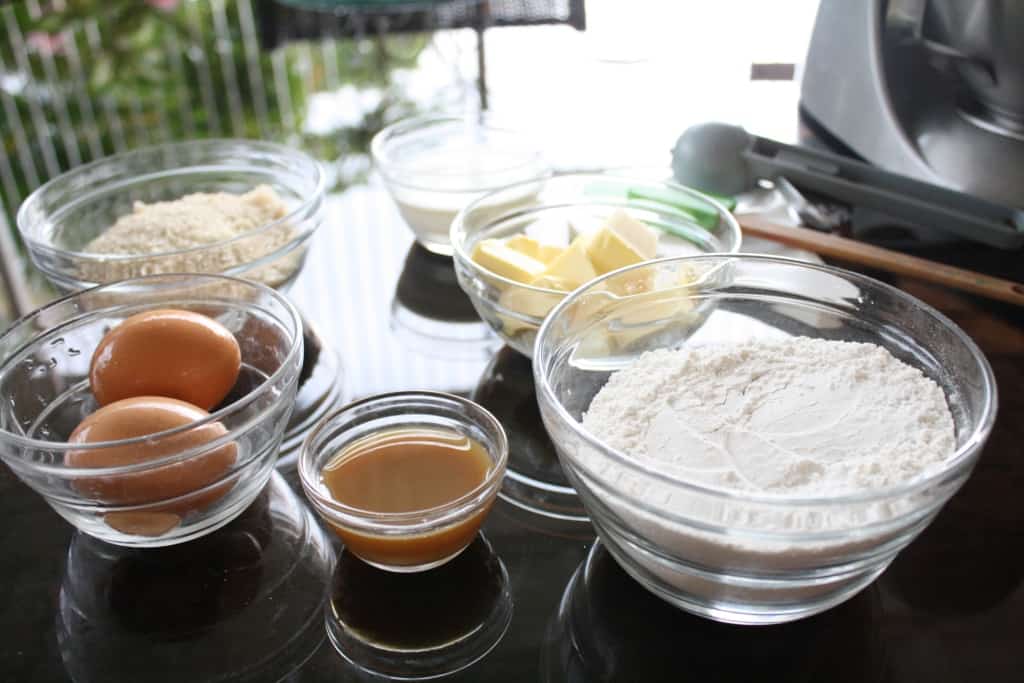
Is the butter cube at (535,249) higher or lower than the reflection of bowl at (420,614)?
higher

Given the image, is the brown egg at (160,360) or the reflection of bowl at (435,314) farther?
the reflection of bowl at (435,314)

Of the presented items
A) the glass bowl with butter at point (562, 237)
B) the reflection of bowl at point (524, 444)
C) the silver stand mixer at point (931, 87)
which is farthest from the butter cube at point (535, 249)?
the silver stand mixer at point (931, 87)

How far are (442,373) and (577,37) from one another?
1.92m

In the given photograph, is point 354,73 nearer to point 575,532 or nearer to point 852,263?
point 852,263

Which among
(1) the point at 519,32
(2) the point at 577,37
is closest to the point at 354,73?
(1) the point at 519,32

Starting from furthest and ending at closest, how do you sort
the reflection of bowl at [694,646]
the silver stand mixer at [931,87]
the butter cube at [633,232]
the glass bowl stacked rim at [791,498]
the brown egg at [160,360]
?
the silver stand mixer at [931,87]
the butter cube at [633,232]
the brown egg at [160,360]
the reflection of bowl at [694,646]
the glass bowl stacked rim at [791,498]

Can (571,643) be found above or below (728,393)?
below

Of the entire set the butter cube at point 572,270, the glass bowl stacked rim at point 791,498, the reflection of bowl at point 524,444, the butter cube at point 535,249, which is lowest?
the reflection of bowl at point 524,444

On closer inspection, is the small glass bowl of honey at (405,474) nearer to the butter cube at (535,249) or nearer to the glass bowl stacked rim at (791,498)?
the glass bowl stacked rim at (791,498)

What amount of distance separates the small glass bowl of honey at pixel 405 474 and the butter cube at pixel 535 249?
0.21 meters

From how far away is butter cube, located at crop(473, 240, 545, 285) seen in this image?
2.65 feet

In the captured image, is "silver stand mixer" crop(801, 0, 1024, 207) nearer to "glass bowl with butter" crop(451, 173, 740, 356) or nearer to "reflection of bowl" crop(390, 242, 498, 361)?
"glass bowl with butter" crop(451, 173, 740, 356)

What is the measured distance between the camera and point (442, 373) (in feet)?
2.90

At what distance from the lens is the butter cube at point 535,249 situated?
0.87 metres
